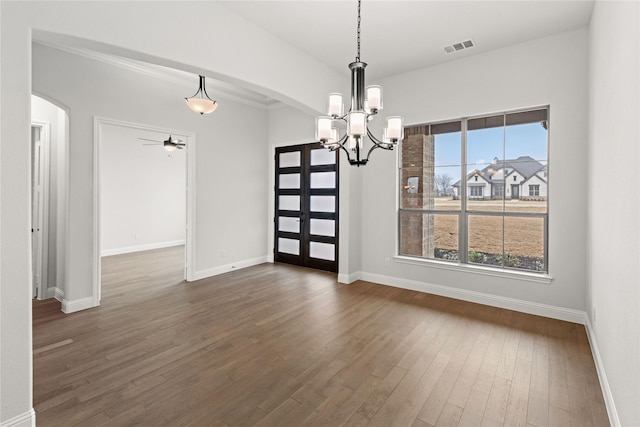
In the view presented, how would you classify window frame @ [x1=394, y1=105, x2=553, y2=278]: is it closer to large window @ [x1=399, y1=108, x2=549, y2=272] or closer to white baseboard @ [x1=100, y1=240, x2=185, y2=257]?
large window @ [x1=399, y1=108, x2=549, y2=272]

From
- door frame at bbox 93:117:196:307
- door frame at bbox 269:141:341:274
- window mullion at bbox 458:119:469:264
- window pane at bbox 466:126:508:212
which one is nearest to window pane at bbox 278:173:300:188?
door frame at bbox 269:141:341:274

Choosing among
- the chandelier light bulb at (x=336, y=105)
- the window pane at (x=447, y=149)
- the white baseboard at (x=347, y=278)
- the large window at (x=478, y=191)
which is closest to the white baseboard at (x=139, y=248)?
the white baseboard at (x=347, y=278)

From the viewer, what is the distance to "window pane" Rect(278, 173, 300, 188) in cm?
645

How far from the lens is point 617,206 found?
6.50 feet

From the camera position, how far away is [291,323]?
3.56 meters

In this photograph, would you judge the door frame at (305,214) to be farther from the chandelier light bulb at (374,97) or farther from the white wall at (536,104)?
the chandelier light bulb at (374,97)

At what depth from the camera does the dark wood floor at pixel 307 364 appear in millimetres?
2109

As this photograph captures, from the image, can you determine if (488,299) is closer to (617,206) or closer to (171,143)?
(617,206)

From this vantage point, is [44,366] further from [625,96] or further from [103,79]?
[625,96]

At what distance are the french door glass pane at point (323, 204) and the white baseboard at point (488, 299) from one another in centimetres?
149

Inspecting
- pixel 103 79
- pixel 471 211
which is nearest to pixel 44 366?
pixel 103 79

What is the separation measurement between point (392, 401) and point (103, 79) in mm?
5045

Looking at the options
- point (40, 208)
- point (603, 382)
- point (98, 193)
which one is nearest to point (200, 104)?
point (98, 193)

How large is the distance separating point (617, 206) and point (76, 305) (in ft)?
18.1
